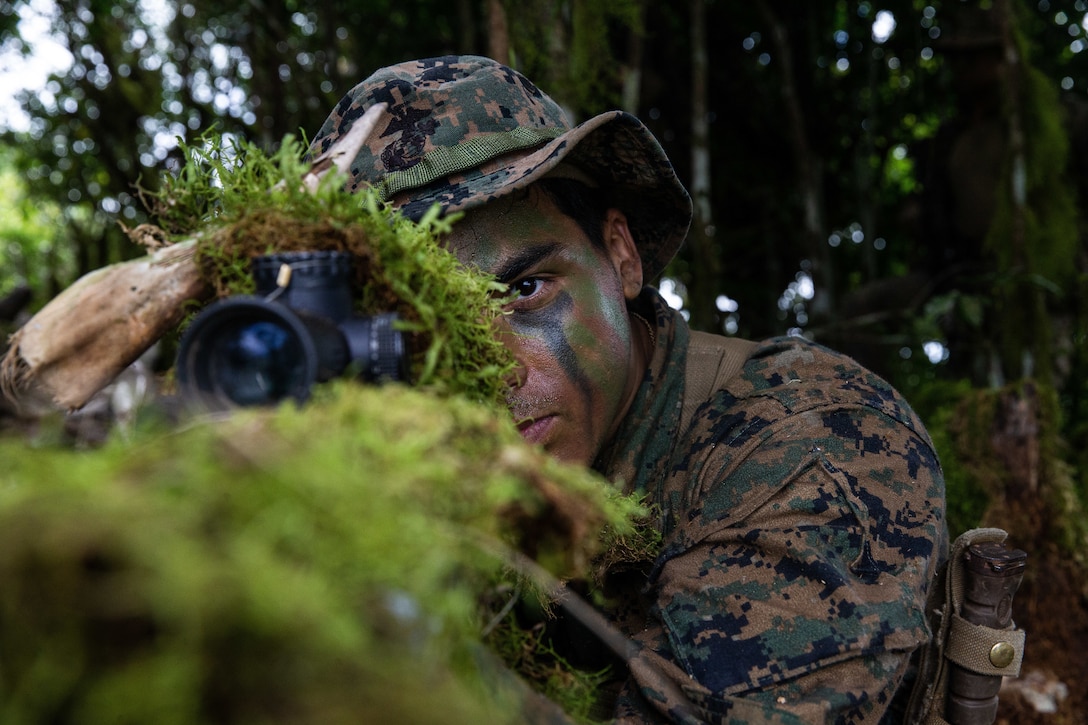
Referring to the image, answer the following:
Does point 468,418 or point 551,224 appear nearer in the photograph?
point 468,418

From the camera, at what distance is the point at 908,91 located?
7.12m

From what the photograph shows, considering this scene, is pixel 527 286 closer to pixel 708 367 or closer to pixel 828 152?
pixel 708 367

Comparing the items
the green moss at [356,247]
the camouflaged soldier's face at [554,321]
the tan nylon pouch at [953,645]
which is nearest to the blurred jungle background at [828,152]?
the tan nylon pouch at [953,645]

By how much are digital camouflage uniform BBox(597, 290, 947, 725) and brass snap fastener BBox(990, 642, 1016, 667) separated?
272mm

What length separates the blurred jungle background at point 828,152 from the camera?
349cm

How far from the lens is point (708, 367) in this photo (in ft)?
7.80

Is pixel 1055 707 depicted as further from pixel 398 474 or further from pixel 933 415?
pixel 398 474

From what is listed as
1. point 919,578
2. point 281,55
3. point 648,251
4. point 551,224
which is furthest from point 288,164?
point 281,55

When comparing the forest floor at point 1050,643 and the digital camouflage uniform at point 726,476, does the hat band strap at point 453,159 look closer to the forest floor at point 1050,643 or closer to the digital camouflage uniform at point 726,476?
the digital camouflage uniform at point 726,476

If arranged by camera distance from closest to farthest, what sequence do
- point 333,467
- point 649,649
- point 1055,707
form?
point 333,467 < point 649,649 < point 1055,707

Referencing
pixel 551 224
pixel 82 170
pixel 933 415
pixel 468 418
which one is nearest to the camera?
pixel 468 418

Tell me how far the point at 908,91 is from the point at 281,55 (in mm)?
5129

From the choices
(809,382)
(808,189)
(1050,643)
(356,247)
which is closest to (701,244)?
(808,189)

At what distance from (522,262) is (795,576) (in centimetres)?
91
